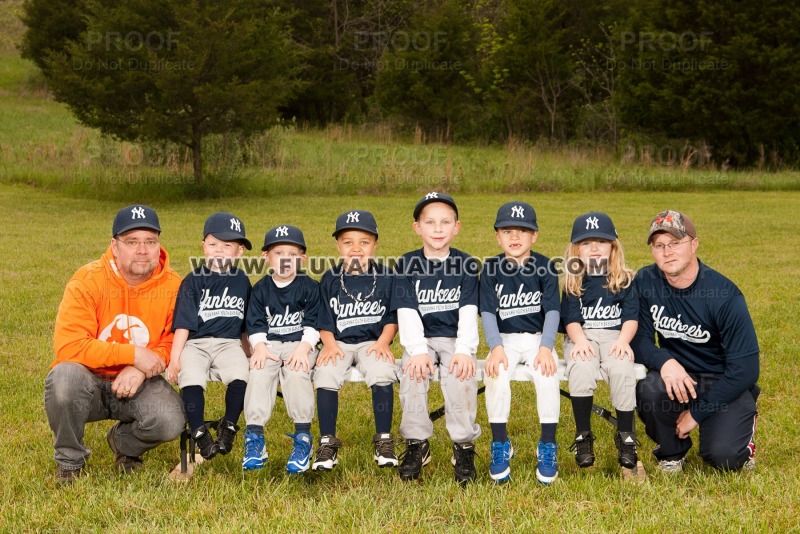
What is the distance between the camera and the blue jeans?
4.48 m

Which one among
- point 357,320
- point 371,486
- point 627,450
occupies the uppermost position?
point 357,320

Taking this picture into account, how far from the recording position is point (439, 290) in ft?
16.9

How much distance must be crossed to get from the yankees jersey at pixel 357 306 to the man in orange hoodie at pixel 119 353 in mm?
950

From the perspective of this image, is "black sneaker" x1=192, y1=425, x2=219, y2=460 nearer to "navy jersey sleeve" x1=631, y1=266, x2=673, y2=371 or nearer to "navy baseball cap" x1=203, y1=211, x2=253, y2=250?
"navy baseball cap" x1=203, y1=211, x2=253, y2=250

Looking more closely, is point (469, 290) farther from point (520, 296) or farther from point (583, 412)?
point (583, 412)

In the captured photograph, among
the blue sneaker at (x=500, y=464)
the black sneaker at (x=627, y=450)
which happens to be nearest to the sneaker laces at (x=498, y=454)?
the blue sneaker at (x=500, y=464)

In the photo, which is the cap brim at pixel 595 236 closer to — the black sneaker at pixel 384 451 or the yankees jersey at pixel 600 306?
the yankees jersey at pixel 600 306

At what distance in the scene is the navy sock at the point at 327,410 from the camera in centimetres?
473

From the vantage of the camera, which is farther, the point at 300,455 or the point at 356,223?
the point at 356,223

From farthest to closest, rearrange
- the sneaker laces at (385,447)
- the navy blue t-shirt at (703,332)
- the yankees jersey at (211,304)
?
the yankees jersey at (211,304) → the navy blue t-shirt at (703,332) → the sneaker laces at (385,447)

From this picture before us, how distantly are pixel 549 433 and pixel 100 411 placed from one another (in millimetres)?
2511

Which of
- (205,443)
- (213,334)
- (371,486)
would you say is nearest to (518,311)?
(371,486)

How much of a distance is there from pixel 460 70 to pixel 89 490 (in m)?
35.3

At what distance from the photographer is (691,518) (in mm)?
3877
